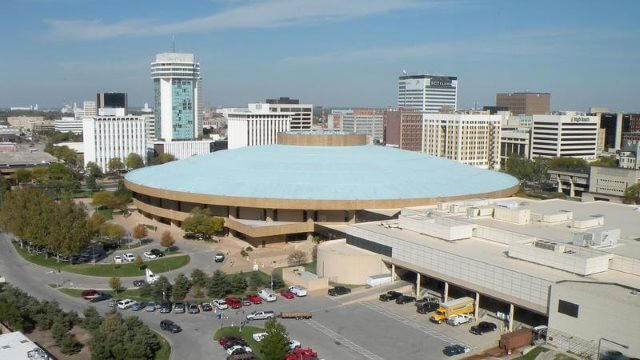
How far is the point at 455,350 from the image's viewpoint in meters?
31.4

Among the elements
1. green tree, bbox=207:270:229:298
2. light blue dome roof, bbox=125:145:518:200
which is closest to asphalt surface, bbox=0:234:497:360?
green tree, bbox=207:270:229:298

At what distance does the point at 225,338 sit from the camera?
3275 cm

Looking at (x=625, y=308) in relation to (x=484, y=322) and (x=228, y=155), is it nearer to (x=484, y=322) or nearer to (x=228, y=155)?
(x=484, y=322)

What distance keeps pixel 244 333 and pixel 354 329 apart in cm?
644

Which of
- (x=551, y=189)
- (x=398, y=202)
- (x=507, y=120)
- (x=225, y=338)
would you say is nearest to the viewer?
(x=225, y=338)

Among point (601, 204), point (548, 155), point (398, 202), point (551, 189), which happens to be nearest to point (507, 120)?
point (548, 155)

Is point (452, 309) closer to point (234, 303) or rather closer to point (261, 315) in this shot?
point (261, 315)

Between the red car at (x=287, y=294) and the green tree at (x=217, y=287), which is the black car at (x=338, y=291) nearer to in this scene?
the red car at (x=287, y=294)

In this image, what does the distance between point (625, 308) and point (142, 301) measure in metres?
29.3

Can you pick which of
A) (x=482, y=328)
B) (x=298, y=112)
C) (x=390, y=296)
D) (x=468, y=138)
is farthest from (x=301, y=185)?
(x=298, y=112)

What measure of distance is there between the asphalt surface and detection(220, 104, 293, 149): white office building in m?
100

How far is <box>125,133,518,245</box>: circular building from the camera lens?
56.0 metres

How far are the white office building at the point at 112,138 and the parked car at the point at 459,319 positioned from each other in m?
101

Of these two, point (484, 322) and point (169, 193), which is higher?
point (169, 193)
